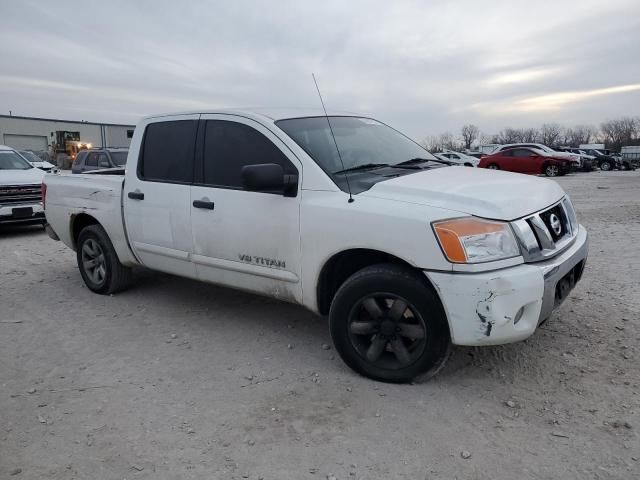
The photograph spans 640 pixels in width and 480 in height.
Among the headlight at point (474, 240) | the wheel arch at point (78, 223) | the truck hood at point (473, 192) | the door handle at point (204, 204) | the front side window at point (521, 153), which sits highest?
the front side window at point (521, 153)

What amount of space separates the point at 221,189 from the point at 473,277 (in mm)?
2061

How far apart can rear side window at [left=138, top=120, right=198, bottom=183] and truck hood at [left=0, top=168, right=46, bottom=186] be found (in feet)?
19.1

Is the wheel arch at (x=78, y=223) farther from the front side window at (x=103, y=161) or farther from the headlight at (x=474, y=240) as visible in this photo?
the front side window at (x=103, y=161)

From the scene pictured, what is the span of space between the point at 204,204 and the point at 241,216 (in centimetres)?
41

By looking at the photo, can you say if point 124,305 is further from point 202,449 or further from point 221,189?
point 202,449

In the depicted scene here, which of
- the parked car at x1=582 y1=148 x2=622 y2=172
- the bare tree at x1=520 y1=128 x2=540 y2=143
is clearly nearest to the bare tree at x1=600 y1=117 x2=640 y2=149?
the bare tree at x1=520 y1=128 x2=540 y2=143

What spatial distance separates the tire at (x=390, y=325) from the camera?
120 inches

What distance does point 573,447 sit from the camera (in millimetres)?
2586

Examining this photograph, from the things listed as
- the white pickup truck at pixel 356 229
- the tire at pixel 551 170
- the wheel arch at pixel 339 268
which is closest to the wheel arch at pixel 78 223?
the white pickup truck at pixel 356 229

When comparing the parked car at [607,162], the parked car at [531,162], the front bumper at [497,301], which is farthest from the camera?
the parked car at [607,162]

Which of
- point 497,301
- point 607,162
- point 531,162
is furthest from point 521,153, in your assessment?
point 497,301

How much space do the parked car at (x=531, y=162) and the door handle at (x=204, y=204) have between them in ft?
73.2

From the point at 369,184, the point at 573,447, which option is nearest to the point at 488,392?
the point at 573,447

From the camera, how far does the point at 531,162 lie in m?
24.6
